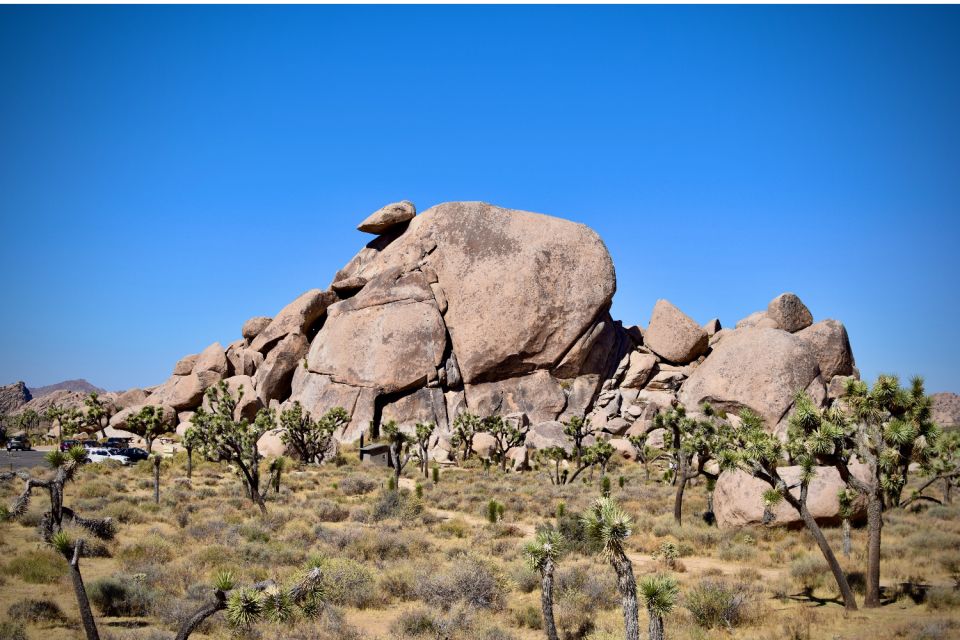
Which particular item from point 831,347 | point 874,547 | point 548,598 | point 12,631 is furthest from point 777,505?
point 831,347

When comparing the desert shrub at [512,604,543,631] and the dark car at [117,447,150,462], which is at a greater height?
the dark car at [117,447,150,462]

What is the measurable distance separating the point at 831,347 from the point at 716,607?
4748 cm

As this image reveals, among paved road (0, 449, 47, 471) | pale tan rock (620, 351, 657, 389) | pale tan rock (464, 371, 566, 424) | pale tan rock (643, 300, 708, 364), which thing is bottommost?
paved road (0, 449, 47, 471)

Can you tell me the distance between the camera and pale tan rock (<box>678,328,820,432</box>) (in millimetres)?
47875

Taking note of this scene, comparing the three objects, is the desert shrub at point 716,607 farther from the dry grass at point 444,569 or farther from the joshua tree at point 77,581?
the joshua tree at point 77,581

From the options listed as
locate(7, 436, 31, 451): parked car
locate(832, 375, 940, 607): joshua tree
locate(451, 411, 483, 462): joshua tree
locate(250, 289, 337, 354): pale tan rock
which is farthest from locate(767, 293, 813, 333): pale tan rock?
locate(7, 436, 31, 451): parked car

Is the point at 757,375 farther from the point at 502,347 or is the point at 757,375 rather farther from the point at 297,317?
the point at 297,317

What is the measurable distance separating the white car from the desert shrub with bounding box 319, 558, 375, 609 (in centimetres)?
2978

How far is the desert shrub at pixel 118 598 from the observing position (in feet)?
40.4

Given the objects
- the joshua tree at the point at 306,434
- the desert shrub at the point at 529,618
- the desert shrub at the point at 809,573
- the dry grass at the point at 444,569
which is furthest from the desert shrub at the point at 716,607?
the joshua tree at the point at 306,434

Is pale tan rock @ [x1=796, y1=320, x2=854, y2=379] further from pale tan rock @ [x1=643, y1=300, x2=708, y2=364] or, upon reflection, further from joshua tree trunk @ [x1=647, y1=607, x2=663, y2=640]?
joshua tree trunk @ [x1=647, y1=607, x2=663, y2=640]

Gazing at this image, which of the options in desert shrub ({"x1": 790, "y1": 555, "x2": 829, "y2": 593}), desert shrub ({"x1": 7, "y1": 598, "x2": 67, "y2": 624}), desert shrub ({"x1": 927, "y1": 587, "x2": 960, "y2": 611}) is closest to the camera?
desert shrub ({"x1": 7, "y1": 598, "x2": 67, "y2": 624})

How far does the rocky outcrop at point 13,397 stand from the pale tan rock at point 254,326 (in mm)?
85025

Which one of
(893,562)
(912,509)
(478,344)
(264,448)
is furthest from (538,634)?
(478,344)
